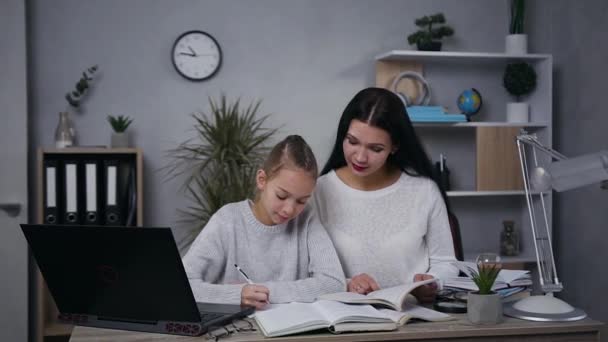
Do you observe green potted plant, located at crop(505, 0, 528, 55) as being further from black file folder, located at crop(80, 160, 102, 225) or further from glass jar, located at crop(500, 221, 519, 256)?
black file folder, located at crop(80, 160, 102, 225)

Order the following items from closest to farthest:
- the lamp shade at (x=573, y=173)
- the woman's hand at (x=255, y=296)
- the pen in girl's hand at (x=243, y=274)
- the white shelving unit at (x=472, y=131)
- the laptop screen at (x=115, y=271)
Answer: the laptop screen at (x=115, y=271) → the lamp shade at (x=573, y=173) → the woman's hand at (x=255, y=296) → the pen in girl's hand at (x=243, y=274) → the white shelving unit at (x=472, y=131)

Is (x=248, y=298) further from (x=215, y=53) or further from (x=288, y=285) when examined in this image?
(x=215, y=53)

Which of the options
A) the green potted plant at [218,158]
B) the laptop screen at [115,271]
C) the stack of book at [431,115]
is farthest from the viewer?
the stack of book at [431,115]

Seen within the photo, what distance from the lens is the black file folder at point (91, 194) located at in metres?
3.58

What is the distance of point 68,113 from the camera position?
382 centimetres

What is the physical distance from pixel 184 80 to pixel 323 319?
8.76ft

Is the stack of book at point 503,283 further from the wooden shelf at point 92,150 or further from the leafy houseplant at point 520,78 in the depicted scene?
the leafy houseplant at point 520,78

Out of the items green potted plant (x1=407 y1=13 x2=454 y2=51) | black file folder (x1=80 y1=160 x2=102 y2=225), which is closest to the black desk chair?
green potted plant (x1=407 y1=13 x2=454 y2=51)

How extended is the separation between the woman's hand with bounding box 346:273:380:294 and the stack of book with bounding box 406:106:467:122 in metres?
2.08

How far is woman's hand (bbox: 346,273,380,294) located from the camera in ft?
6.51

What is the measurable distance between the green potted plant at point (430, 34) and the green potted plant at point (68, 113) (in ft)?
6.04

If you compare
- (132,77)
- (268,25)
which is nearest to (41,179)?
(132,77)

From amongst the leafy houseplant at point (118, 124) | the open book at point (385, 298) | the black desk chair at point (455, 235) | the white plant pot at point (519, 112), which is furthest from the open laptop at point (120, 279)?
Answer: the white plant pot at point (519, 112)

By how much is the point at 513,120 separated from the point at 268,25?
1568 mm
